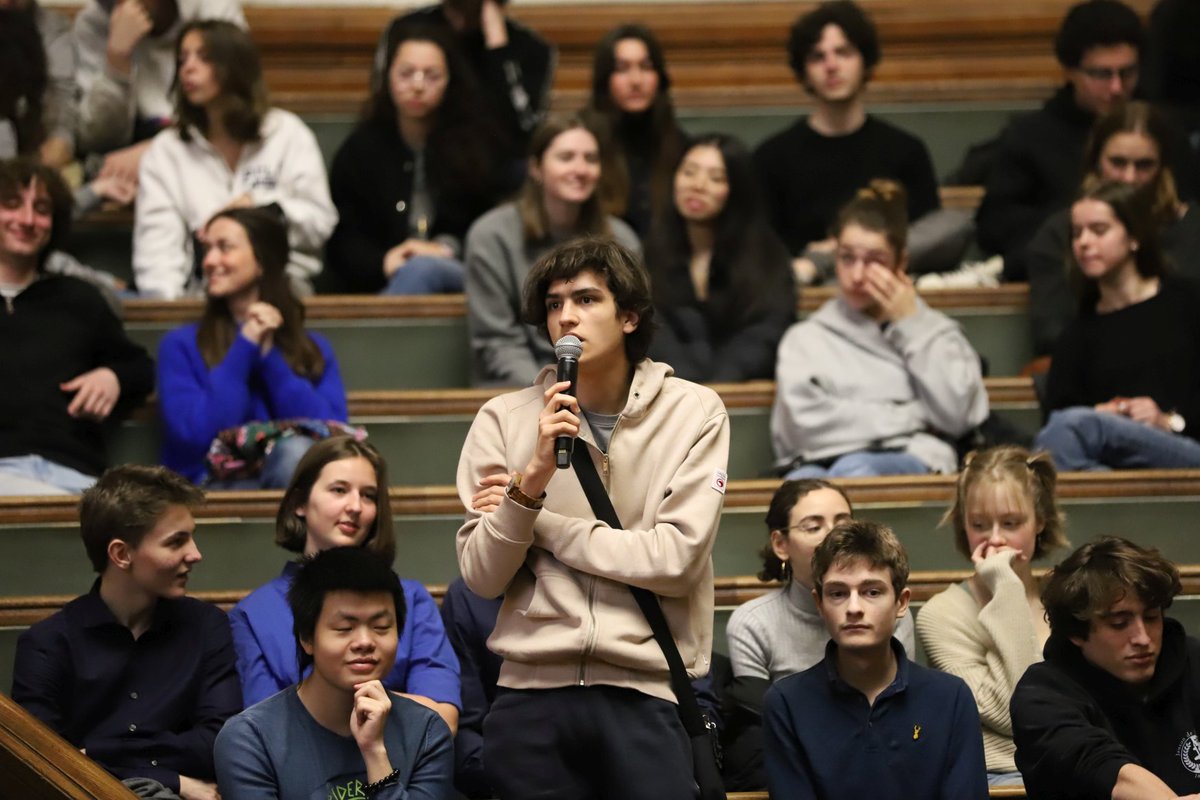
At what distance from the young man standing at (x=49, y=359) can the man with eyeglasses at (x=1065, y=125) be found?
81.3 inches

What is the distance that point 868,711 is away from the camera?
8.98 ft

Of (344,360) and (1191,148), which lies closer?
(344,360)

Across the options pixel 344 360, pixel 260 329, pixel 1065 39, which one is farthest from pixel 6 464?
pixel 1065 39

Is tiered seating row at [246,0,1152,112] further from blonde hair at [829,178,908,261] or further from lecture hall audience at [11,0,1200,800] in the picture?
blonde hair at [829,178,908,261]

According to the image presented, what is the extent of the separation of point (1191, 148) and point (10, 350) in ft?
9.06

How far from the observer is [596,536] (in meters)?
2.51

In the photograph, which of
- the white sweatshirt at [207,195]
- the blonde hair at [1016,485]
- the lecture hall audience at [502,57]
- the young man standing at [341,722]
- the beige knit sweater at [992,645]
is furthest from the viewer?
the lecture hall audience at [502,57]

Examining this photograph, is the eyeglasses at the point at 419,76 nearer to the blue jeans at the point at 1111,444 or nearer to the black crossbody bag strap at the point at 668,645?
the blue jeans at the point at 1111,444

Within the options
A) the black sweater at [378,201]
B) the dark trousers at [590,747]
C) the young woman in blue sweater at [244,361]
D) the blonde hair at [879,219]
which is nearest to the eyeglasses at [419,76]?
the black sweater at [378,201]

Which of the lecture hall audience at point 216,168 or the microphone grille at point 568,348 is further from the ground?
the lecture hall audience at point 216,168

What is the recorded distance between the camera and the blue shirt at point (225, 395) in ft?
12.1

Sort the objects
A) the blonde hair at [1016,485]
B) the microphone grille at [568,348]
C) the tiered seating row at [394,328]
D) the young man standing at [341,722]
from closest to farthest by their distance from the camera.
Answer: the microphone grille at [568,348] → the young man standing at [341,722] → the blonde hair at [1016,485] → the tiered seating row at [394,328]

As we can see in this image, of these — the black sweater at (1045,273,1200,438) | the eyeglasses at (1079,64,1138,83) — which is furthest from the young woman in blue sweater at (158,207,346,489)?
the eyeglasses at (1079,64,1138,83)

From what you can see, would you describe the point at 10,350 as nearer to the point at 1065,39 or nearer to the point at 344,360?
the point at 344,360
